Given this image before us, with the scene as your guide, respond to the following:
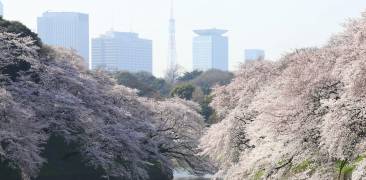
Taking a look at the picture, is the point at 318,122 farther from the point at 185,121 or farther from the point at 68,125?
the point at 185,121

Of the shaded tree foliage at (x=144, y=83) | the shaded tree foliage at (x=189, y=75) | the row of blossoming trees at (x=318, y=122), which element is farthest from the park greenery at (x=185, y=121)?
the shaded tree foliage at (x=189, y=75)

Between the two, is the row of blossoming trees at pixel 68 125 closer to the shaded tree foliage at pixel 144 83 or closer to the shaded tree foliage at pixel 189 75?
the shaded tree foliage at pixel 144 83

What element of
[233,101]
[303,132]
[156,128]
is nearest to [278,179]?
[303,132]

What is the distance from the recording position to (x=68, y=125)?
3859cm

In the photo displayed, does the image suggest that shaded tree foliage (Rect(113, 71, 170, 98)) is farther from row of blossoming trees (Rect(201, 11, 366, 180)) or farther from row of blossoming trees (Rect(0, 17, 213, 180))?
row of blossoming trees (Rect(201, 11, 366, 180))

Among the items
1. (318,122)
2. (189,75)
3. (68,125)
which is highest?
(318,122)

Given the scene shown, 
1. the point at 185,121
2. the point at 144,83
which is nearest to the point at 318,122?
the point at 185,121

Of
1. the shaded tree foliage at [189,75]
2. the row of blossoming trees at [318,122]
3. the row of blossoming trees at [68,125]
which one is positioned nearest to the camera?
the row of blossoming trees at [318,122]

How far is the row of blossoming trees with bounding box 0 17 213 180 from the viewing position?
1324 inches

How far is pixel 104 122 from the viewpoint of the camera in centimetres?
4006

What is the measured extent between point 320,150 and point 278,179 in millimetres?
2841

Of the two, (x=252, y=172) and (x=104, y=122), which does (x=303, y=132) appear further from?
(x=104, y=122)

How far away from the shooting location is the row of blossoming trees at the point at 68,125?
33625 millimetres

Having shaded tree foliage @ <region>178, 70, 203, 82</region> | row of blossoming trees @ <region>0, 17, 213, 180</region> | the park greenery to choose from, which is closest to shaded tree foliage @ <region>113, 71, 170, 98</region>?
shaded tree foliage @ <region>178, 70, 203, 82</region>
